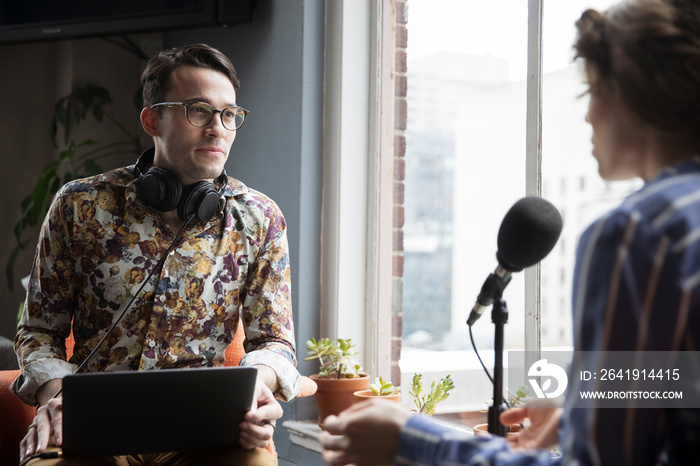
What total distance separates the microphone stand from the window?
2.25ft

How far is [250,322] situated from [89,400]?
0.59m

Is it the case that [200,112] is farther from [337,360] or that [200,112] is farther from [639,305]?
[639,305]

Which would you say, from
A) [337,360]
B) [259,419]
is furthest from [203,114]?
[337,360]

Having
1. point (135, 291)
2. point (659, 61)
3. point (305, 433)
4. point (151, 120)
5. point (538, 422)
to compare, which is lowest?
point (305, 433)

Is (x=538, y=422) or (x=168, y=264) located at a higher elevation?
(x=168, y=264)

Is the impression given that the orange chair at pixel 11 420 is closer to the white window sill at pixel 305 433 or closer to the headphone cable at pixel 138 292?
the headphone cable at pixel 138 292

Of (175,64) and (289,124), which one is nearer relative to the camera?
(175,64)

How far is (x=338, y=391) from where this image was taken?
2.19m

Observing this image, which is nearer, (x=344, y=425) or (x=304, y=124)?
(x=344, y=425)

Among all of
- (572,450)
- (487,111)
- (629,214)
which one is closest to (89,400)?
(572,450)

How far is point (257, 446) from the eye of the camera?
1.44 metres

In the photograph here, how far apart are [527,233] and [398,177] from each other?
1458mm

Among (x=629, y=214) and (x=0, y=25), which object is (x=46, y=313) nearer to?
(x=629, y=214)

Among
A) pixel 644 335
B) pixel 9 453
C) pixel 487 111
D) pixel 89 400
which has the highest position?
pixel 487 111
